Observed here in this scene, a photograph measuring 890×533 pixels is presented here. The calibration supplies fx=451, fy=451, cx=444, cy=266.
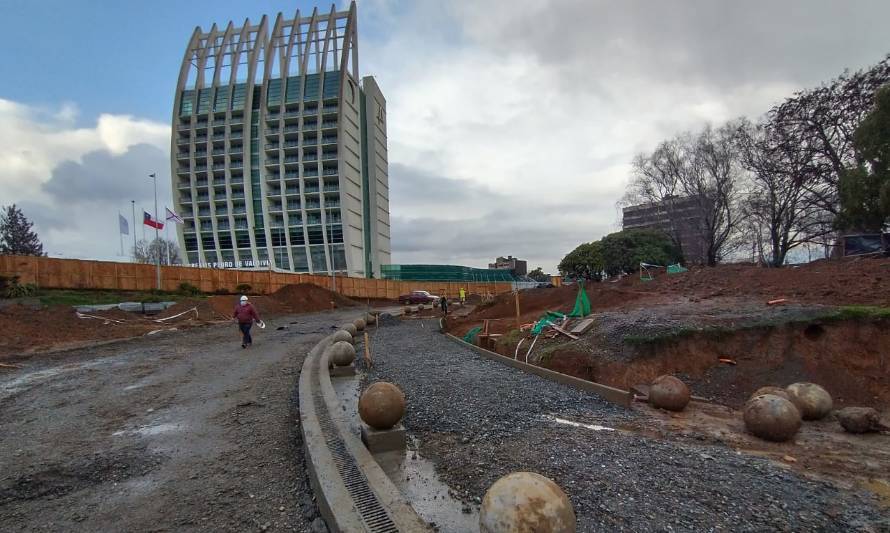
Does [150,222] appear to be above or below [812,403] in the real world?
above

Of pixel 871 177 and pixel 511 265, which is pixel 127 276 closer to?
pixel 871 177

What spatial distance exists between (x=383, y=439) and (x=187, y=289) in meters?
28.5

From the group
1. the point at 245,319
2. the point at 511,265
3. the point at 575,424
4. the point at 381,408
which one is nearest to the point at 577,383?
the point at 575,424

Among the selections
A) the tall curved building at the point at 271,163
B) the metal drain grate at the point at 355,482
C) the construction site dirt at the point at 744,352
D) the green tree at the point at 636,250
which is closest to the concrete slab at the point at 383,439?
the metal drain grate at the point at 355,482

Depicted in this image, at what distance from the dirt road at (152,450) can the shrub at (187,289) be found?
64.1 feet

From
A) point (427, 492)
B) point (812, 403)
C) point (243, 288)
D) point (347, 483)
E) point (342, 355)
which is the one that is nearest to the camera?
point (347, 483)

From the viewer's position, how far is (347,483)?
12.5 ft

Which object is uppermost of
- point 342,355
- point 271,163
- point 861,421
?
point 271,163

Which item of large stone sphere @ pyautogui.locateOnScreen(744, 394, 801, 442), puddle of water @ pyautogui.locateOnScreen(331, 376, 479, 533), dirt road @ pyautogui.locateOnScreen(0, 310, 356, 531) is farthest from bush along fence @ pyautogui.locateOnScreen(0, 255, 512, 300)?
large stone sphere @ pyautogui.locateOnScreen(744, 394, 801, 442)

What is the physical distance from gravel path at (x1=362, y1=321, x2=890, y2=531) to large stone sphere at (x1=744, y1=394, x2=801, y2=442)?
77 cm

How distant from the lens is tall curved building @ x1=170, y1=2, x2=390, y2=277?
71438 millimetres

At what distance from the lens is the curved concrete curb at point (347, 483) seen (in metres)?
3.17

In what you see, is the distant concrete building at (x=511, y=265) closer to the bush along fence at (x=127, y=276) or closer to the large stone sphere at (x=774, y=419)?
the bush along fence at (x=127, y=276)

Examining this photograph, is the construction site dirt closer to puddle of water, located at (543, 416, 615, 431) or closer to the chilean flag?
puddle of water, located at (543, 416, 615, 431)
